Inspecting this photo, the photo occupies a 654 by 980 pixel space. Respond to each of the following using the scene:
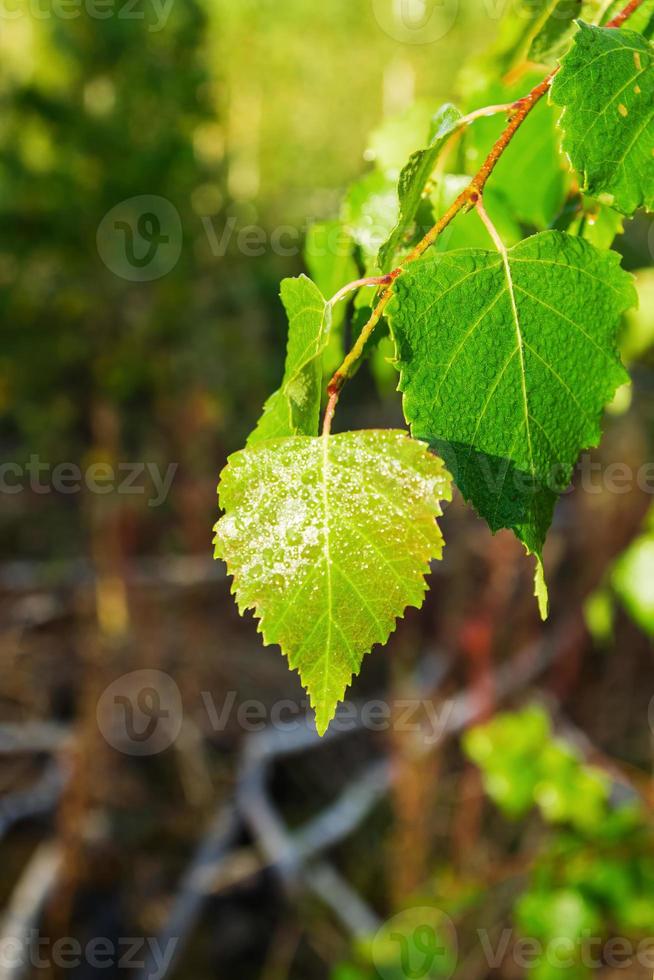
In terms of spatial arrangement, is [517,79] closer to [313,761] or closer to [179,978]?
[179,978]

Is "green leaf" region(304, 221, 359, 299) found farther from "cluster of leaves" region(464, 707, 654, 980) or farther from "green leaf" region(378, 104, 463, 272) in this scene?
"cluster of leaves" region(464, 707, 654, 980)

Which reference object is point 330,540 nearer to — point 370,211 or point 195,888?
point 370,211

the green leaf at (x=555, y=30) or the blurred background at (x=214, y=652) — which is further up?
the green leaf at (x=555, y=30)

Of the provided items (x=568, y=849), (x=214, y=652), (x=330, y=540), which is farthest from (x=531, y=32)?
(x=214, y=652)

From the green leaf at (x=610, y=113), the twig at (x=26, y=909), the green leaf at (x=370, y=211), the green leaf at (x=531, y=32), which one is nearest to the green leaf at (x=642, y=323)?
the green leaf at (x=531, y=32)

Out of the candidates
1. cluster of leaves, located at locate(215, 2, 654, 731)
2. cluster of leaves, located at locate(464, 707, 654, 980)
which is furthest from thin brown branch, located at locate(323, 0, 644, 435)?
cluster of leaves, located at locate(464, 707, 654, 980)

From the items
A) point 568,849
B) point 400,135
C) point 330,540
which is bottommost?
point 568,849

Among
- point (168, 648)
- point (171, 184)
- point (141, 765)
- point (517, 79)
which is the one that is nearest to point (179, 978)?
point (141, 765)

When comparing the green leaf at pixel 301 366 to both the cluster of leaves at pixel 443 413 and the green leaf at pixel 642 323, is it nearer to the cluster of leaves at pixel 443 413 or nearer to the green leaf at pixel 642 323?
the cluster of leaves at pixel 443 413
